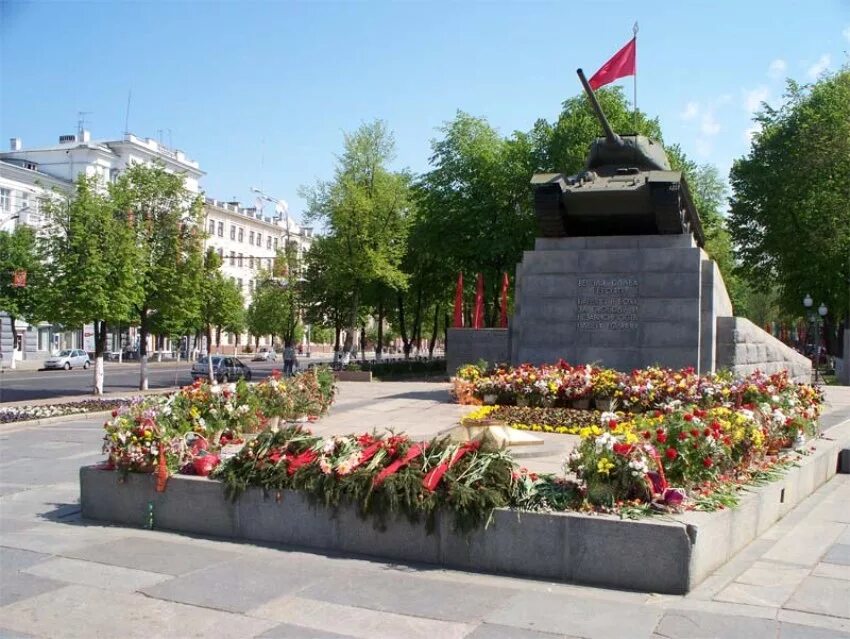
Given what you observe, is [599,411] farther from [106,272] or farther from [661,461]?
[106,272]

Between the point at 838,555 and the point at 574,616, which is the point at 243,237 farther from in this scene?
the point at 574,616

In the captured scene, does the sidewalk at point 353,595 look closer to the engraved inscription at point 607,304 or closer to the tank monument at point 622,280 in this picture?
the tank monument at point 622,280

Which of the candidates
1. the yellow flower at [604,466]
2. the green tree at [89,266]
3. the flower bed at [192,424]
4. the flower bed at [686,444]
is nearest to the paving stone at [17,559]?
the flower bed at [192,424]

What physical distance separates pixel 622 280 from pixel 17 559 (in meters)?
11.7

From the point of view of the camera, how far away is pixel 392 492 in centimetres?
657

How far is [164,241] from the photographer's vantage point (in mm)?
31125

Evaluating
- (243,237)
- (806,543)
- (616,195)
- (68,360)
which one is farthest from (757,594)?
(243,237)

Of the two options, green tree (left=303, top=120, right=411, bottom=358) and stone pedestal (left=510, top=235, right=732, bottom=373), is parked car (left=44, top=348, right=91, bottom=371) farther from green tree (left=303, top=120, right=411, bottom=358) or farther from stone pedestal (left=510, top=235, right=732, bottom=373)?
stone pedestal (left=510, top=235, right=732, bottom=373)

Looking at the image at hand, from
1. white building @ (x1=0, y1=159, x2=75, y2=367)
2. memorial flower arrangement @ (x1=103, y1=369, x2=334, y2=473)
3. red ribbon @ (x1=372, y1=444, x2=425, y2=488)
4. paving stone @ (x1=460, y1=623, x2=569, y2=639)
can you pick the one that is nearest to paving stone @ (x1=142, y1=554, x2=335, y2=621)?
red ribbon @ (x1=372, y1=444, x2=425, y2=488)

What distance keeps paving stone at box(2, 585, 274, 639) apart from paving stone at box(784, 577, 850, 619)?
3.30 metres

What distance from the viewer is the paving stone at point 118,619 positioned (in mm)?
5113

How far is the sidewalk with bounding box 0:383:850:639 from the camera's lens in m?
5.10

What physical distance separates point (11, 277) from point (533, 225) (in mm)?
30524

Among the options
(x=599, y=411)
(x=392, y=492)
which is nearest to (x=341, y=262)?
(x=599, y=411)
